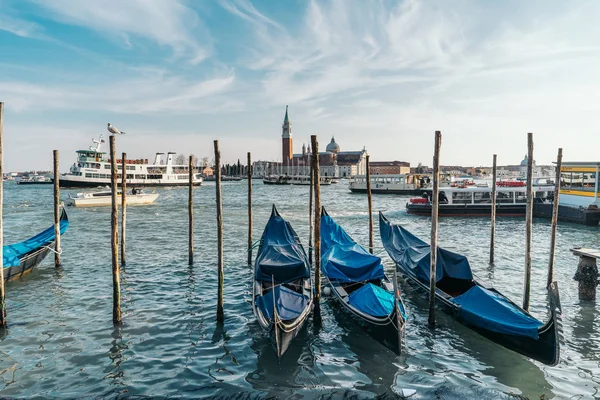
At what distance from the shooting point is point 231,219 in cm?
3173

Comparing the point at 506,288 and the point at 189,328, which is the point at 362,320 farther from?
the point at 506,288

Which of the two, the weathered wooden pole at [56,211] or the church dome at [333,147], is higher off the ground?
the church dome at [333,147]

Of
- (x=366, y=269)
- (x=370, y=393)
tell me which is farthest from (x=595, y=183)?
(x=370, y=393)

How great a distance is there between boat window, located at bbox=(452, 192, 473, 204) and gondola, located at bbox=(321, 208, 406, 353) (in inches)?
809

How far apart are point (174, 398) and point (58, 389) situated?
1.97 meters

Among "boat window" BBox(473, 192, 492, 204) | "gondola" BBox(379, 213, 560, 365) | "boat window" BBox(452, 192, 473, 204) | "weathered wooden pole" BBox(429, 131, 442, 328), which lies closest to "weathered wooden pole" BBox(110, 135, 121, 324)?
"weathered wooden pole" BBox(429, 131, 442, 328)

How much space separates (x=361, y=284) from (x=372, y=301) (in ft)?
6.91

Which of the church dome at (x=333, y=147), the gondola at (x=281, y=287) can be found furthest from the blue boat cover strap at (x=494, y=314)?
the church dome at (x=333, y=147)

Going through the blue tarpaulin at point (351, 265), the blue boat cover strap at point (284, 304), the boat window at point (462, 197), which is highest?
the boat window at point (462, 197)

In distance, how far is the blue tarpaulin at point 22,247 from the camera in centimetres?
1202

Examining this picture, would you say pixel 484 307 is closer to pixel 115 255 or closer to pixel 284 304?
pixel 284 304

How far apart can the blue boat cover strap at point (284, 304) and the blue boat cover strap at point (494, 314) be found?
3.44 meters

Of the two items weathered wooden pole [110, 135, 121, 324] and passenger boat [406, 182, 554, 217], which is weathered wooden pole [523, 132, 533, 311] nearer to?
weathered wooden pole [110, 135, 121, 324]

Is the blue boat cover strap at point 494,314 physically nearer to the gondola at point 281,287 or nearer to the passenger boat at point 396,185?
the gondola at point 281,287
